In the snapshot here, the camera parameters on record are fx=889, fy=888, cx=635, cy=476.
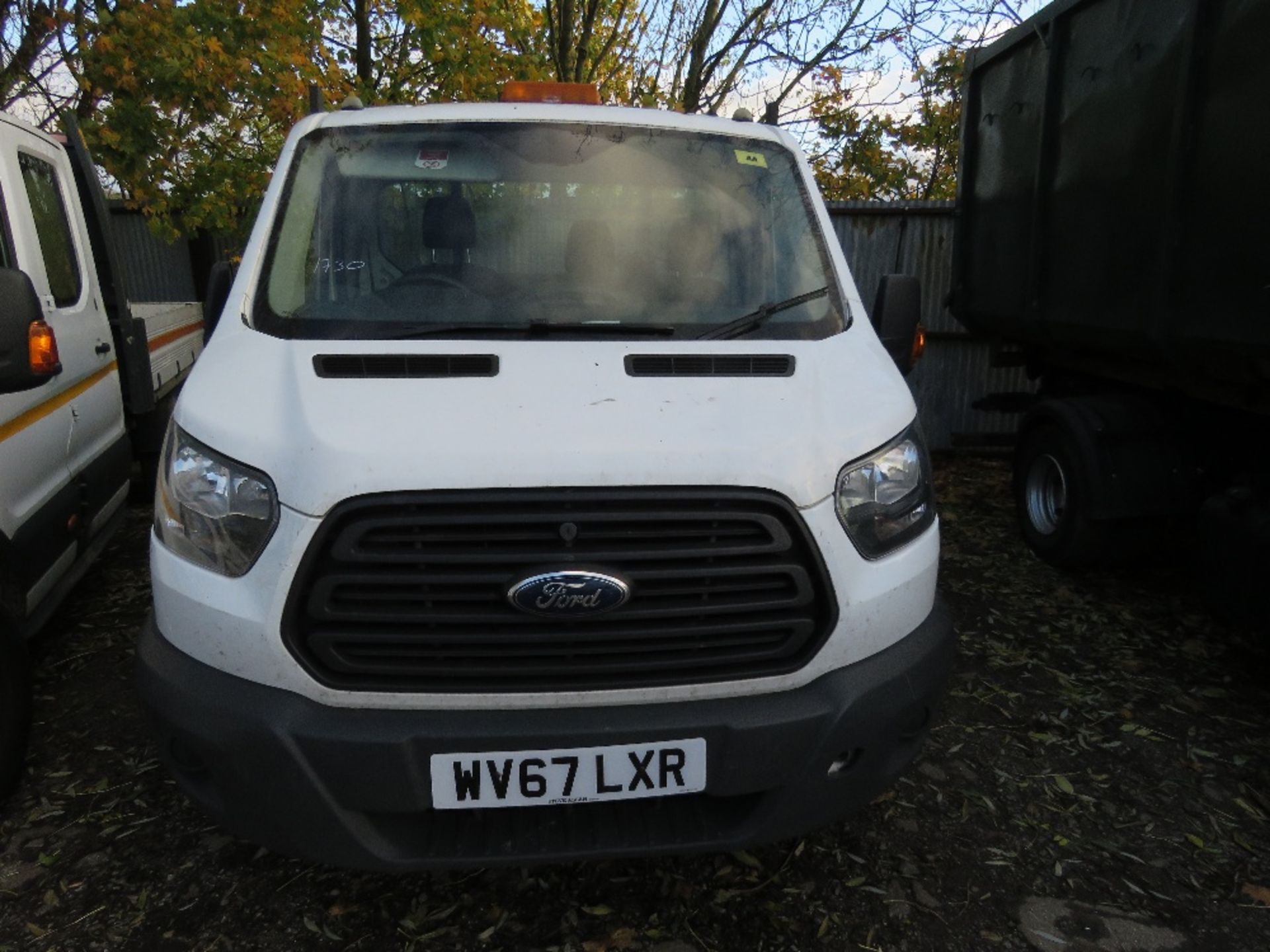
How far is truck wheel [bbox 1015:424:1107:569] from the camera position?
15.6 ft

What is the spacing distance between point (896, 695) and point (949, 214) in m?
7.18

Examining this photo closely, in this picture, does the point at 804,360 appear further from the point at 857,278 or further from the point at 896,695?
the point at 857,278

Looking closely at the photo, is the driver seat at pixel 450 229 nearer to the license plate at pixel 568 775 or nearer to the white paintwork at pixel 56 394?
the license plate at pixel 568 775

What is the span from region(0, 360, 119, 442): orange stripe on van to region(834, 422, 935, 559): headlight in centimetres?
282

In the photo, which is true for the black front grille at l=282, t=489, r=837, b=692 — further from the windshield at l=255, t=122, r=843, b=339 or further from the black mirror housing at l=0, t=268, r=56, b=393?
the black mirror housing at l=0, t=268, r=56, b=393

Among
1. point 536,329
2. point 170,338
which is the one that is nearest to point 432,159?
point 536,329

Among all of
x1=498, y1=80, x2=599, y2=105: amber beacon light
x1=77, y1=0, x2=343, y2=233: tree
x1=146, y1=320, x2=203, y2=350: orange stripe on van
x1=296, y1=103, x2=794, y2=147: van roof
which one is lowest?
x1=146, y1=320, x2=203, y2=350: orange stripe on van

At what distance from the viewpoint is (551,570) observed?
1.89 meters

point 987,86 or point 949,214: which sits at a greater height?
point 987,86

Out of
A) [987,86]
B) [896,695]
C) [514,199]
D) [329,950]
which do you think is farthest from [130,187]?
[896,695]

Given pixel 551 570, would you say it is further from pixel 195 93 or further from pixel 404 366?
pixel 195 93

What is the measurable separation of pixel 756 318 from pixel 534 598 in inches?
45.6

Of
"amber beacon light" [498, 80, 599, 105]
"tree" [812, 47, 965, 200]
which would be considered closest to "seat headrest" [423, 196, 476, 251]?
"amber beacon light" [498, 80, 599, 105]

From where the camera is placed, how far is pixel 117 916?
2.39 metres
